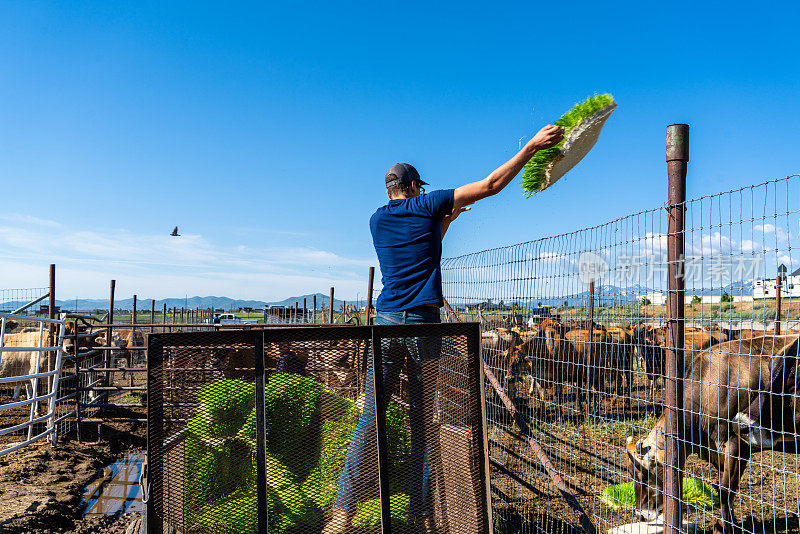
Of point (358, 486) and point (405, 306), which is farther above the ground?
point (405, 306)

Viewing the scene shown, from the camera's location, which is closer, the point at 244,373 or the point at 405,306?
the point at 244,373

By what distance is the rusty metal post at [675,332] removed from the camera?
2.87 metres

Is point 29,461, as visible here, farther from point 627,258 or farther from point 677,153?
point 677,153

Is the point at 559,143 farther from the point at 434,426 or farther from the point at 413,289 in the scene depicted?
the point at 434,426

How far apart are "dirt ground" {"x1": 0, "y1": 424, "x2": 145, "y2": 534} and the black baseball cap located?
362 cm

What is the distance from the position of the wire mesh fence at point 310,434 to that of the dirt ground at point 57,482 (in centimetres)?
273

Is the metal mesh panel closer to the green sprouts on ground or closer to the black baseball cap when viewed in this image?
the black baseball cap

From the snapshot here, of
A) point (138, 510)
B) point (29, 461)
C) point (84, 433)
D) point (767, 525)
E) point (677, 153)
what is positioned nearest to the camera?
point (677, 153)

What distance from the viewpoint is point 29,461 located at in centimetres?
623

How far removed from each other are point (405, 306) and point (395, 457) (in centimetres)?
85

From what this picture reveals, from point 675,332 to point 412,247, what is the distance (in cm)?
144

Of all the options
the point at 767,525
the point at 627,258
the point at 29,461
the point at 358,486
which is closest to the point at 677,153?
the point at 627,258

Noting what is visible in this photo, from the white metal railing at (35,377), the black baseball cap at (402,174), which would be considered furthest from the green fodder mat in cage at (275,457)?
the white metal railing at (35,377)

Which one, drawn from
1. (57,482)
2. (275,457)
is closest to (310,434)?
(275,457)
